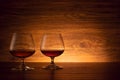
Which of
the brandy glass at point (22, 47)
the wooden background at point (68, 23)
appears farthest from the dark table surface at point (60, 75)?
the wooden background at point (68, 23)

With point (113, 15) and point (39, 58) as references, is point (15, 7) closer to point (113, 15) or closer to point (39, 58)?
point (39, 58)

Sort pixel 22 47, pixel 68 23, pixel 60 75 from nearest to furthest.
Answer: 1. pixel 60 75
2. pixel 22 47
3. pixel 68 23

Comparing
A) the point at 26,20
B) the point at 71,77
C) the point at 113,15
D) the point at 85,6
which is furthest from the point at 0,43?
the point at 71,77

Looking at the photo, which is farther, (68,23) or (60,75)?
(68,23)

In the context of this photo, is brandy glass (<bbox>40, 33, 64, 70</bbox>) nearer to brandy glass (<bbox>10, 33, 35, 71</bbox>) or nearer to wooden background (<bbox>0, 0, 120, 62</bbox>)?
brandy glass (<bbox>10, 33, 35, 71</bbox>)

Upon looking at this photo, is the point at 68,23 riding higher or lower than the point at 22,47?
higher

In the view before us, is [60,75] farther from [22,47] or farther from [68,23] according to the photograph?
[68,23]

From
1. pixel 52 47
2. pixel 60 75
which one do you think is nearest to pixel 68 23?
pixel 52 47
